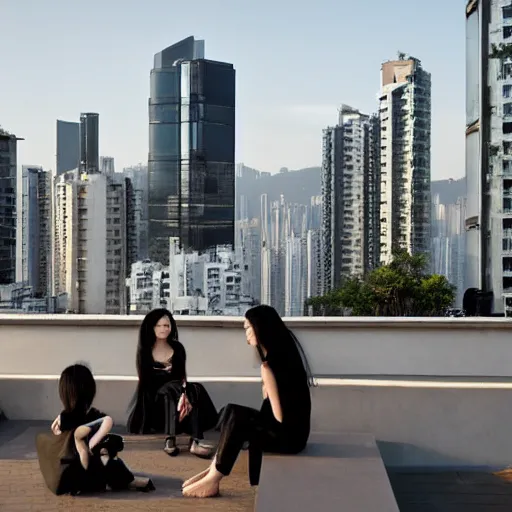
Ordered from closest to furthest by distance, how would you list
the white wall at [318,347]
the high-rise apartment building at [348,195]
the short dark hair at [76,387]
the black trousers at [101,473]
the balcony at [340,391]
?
the short dark hair at [76,387] → the black trousers at [101,473] → the balcony at [340,391] → the white wall at [318,347] → the high-rise apartment building at [348,195]

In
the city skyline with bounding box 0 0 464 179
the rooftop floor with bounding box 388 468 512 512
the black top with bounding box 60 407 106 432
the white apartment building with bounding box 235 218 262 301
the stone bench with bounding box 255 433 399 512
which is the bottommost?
the rooftop floor with bounding box 388 468 512 512

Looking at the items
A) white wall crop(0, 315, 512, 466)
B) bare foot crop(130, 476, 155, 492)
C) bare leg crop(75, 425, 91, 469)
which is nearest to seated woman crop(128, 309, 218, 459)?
bare foot crop(130, 476, 155, 492)

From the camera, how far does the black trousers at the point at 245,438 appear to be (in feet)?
11.9

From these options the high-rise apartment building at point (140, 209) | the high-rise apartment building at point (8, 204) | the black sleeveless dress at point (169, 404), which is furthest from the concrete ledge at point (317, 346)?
the black sleeveless dress at point (169, 404)

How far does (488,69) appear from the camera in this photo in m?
7.64

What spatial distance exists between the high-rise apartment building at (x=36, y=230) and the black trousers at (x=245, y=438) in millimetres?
4528

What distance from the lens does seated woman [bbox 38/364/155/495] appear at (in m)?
3.51

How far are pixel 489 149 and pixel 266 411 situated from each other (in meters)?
4.59

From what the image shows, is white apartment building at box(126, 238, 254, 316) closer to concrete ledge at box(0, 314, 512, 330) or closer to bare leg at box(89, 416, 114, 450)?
concrete ledge at box(0, 314, 512, 330)

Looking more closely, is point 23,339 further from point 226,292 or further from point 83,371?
point 83,371

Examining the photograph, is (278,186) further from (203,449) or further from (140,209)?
(203,449)

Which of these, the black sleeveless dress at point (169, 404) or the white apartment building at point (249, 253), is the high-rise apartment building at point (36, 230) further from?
the black sleeveless dress at point (169, 404)

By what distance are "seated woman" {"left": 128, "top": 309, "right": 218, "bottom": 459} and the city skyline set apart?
3.49m

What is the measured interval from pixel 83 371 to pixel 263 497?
34.0 inches
